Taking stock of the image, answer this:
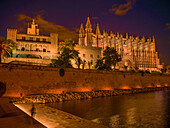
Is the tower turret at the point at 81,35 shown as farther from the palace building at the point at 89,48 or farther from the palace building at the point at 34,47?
the palace building at the point at 34,47

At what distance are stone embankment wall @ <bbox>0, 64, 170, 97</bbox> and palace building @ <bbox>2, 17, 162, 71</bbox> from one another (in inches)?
340

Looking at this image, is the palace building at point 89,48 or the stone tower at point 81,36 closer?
the palace building at point 89,48

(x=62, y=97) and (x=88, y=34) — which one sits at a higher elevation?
(x=88, y=34)

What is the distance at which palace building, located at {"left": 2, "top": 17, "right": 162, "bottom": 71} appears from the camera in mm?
42938

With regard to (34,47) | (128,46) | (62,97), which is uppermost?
(128,46)

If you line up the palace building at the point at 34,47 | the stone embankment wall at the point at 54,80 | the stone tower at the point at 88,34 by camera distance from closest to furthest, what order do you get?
the stone embankment wall at the point at 54,80
the palace building at the point at 34,47
the stone tower at the point at 88,34

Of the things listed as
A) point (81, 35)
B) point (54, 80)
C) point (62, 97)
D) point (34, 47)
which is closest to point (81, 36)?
point (81, 35)

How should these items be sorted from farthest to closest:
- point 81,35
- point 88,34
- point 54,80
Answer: point 81,35
point 88,34
point 54,80

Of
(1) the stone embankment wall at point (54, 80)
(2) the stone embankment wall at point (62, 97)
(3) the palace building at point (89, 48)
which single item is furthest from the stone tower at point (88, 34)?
(2) the stone embankment wall at point (62, 97)

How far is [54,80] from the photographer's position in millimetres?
23766

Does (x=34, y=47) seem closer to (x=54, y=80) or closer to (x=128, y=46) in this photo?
(x=54, y=80)

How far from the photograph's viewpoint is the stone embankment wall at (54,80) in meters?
19.9

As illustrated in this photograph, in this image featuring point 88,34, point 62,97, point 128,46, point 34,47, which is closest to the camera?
point 62,97

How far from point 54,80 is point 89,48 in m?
32.2
